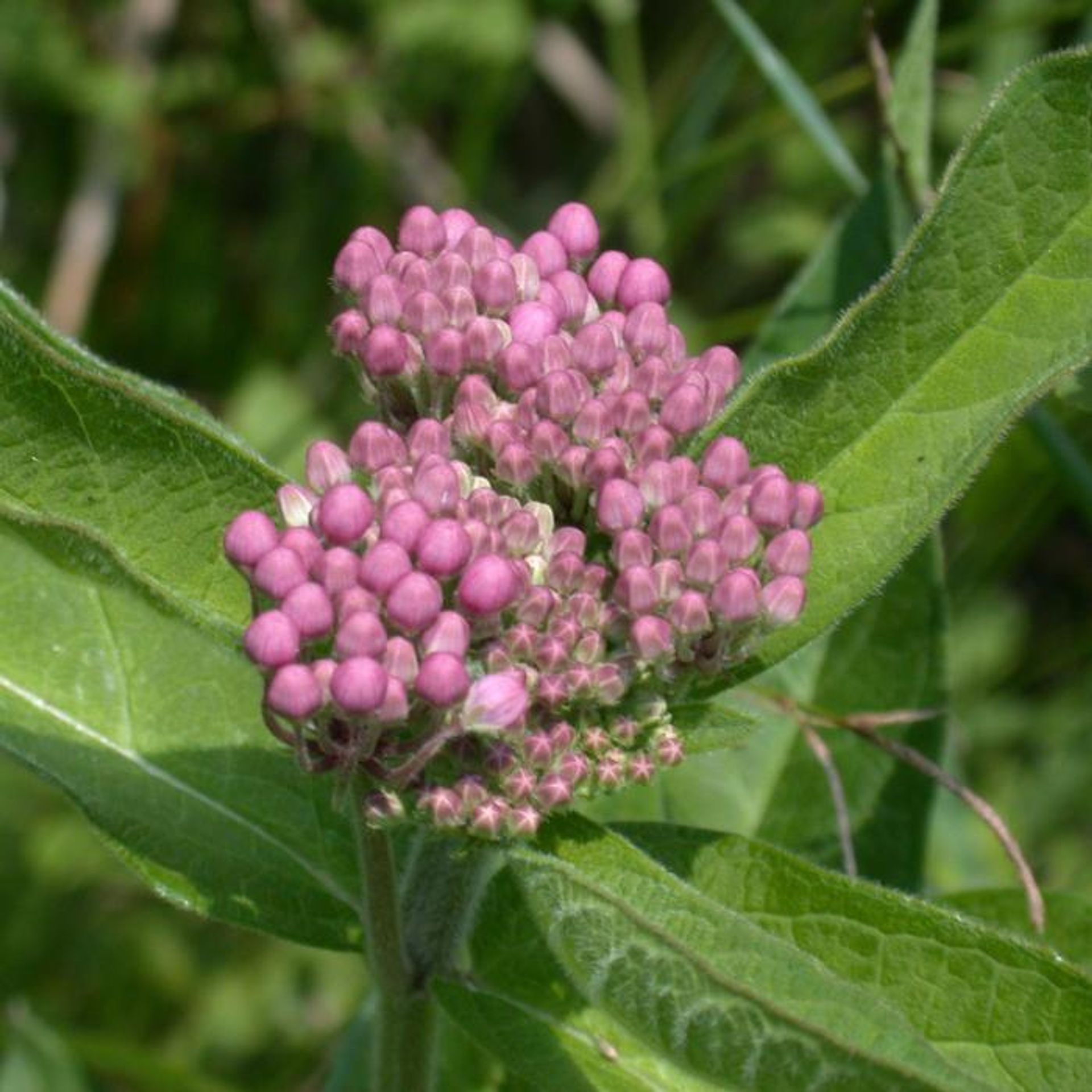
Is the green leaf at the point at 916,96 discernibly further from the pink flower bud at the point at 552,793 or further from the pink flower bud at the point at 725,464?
the pink flower bud at the point at 552,793

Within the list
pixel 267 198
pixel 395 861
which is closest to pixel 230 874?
pixel 395 861

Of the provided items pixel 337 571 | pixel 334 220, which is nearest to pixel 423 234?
pixel 337 571

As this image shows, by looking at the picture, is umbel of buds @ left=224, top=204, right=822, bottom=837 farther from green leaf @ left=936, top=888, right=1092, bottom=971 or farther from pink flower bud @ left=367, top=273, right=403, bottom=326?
green leaf @ left=936, top=888, right=1092, bottom=971

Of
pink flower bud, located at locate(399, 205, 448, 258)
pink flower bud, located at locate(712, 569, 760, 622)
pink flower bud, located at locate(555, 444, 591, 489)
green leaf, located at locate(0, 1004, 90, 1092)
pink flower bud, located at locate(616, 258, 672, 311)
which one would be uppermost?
pink flower bud, located at locate(616, 258, 672, 311)

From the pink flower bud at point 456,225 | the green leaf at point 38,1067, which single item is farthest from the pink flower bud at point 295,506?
the green leaf at point 38,1067

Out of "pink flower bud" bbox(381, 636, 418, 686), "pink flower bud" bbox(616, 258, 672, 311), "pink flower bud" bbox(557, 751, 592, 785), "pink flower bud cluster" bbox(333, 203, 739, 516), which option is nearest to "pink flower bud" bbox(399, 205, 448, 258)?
"pink flower bud cluster" bbox(333, 203, 739, 516)

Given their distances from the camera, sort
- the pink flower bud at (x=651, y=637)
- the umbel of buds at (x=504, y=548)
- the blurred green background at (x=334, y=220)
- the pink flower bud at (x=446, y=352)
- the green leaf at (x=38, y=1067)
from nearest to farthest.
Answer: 1. the umbel of buds at (x=504, y=548)
2. the pink flower bud at (x=651, y=637)
3. the pink flower bud at (x=446, y=352)
4. the green leaf at (x=38, y=1067)
5. the blurred green background at (x=334, y=220)

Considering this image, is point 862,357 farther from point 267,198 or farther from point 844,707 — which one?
point 267,198
